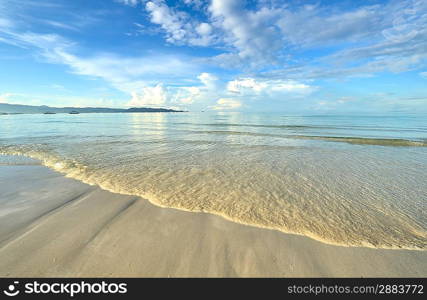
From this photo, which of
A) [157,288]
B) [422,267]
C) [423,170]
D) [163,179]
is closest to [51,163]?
[163,179]

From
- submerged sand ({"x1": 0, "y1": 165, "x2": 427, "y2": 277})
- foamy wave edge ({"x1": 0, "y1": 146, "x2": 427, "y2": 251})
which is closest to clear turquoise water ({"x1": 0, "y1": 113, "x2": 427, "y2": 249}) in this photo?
foamy wave edge ({"x1": 0, "y1": 146, "x2": 427, "y2": 251})

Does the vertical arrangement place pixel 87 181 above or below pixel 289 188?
below

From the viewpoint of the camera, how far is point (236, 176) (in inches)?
314

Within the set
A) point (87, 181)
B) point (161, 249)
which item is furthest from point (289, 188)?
point (87, 181)

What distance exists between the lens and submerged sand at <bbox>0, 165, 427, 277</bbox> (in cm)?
307

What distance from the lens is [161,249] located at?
3.51 meters

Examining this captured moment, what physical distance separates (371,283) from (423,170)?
1017 cm

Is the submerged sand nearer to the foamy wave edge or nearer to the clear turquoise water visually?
the foamy wave edge

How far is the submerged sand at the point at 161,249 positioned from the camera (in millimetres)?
3074

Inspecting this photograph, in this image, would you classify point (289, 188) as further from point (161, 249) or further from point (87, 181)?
point (87, 181)

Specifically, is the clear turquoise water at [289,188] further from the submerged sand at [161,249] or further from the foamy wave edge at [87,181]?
the submerged sand at [161,249]

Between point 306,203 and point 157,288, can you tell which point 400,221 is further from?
point 157,288

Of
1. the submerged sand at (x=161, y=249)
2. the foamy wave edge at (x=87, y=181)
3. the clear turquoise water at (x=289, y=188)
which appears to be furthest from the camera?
the clear turquoise water at (x=289, y=188)

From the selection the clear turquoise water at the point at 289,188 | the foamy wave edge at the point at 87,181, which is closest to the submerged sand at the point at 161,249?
the foamy wave edge at the point at 87,181
